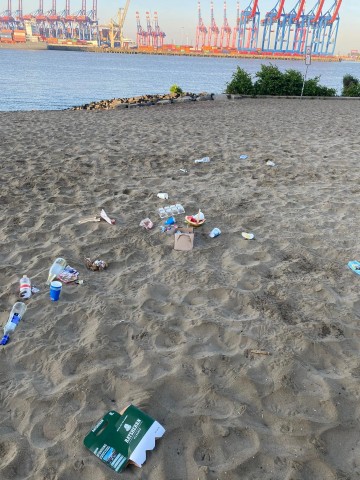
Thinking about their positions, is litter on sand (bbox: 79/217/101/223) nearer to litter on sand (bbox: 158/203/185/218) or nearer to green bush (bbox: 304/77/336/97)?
litter on sand (bbox: 158/203/185/218)

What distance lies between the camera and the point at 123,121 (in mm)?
10656

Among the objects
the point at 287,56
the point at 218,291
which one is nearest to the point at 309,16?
the point at 287,56

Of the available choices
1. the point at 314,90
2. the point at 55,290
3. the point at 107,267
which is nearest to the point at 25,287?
the point at 55,290

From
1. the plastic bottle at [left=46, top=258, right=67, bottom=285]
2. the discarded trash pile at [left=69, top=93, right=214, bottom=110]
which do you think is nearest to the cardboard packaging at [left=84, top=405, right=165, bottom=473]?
the plastic bottle at [left=46, top=258, right=67, bottom=285]

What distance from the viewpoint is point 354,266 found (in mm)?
3402

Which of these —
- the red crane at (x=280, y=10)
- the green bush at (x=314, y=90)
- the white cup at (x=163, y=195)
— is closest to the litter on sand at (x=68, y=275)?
the white cup at (x=163, y=195)

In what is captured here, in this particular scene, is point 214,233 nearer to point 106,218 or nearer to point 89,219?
point 106,218

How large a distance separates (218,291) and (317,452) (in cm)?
142

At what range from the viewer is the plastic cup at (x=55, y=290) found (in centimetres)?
289

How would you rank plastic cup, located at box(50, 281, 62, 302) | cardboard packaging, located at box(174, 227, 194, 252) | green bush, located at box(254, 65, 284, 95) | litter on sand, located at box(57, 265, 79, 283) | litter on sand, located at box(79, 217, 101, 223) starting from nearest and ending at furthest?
plastic cup, located at box(50, 281, 62, 302), litter on sand, located at box(57, 265, 79, 283), cardboard packaging, located at box(174, 227, 194, 252), litter on sand, located at box(79, 217, 101, 223), green bush, located at box(254, 65, 284, 95)

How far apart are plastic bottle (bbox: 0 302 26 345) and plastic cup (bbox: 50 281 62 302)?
0.70ft

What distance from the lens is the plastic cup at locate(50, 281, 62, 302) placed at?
2895 millimetres

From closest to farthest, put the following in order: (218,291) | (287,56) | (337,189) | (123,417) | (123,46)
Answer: (123,417), (218,291), (337,189), (287,56), (123,46)

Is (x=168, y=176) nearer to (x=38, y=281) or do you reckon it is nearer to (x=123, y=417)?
(x=38, y=281)
